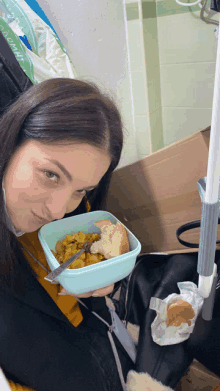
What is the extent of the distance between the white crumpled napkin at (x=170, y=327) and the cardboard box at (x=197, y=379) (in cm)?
10

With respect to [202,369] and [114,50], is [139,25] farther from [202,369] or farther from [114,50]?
[202,369]

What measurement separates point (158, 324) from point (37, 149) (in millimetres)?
523

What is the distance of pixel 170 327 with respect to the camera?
2.14ft

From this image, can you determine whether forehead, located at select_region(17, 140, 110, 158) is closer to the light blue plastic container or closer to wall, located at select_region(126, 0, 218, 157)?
the light blue plastic container

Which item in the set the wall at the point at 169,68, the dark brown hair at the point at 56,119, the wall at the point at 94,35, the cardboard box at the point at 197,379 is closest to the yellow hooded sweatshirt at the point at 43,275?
the dark brown hair at the point at 56,119

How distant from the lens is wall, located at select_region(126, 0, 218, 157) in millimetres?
1187

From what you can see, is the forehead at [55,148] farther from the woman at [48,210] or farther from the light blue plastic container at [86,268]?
the light blue plastic container at [86,268]

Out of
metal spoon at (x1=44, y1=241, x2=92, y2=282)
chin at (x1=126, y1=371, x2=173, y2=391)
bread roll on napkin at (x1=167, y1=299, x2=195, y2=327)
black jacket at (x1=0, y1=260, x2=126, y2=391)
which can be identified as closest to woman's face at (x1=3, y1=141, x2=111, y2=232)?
metal spoon at (x1=44, y1=241, x2=92, y2=282)

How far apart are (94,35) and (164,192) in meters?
0.83

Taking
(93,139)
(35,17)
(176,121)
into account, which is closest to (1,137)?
(93,139)

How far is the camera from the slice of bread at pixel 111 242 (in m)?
0.68

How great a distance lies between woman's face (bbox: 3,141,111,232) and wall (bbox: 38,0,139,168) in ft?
1.91

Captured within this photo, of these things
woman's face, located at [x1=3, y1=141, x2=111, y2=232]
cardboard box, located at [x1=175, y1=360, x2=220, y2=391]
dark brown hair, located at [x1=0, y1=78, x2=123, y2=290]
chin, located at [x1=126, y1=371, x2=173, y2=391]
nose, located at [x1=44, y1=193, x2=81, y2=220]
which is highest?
dark brown hair, located at [x1=0, y1=78, x2=123, y2=290]

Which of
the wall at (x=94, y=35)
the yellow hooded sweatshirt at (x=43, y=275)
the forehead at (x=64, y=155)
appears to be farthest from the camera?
the wall at (x=94, y=35)
